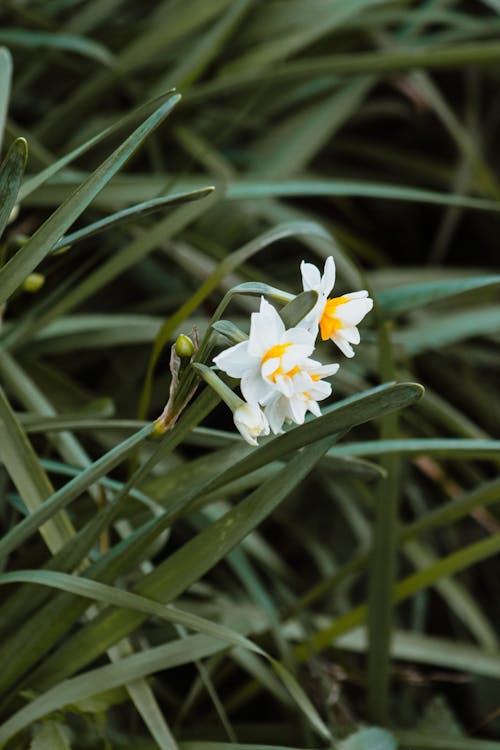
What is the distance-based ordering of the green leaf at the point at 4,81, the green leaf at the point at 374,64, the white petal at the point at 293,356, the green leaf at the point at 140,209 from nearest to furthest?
the white petal at the point at 293,356 < the green leaf at the point at 140,209 < the green leaf at the point at 4,81 < the green leaf at the point at 374,64

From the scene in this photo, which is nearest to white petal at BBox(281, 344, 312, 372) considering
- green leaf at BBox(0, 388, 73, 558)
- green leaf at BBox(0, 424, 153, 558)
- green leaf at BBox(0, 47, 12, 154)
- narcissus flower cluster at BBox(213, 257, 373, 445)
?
narcissus flower cluster at BBox(213, 257, 373, 445)

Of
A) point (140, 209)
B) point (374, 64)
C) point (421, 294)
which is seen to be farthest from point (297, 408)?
point (374, 64)

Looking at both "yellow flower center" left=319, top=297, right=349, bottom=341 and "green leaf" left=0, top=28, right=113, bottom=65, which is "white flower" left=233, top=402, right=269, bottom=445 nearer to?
"yellow flower center" left=319, top=297, right=349, bottom=341

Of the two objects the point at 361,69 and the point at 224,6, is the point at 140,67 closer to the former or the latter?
the point at 224,6

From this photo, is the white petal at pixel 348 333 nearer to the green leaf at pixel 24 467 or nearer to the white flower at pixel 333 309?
the white flower at pixel 333 309

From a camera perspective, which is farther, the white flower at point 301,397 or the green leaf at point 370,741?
the green leaf at point 370,741

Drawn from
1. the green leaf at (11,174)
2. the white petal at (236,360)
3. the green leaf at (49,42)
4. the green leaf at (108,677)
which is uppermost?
the green leaf at (49,42)

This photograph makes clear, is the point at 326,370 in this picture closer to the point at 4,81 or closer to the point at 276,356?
the point at 276,356

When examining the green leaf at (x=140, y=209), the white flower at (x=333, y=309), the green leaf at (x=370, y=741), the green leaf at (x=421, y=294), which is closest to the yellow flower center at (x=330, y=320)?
the white flower at (x=333, y=309)
